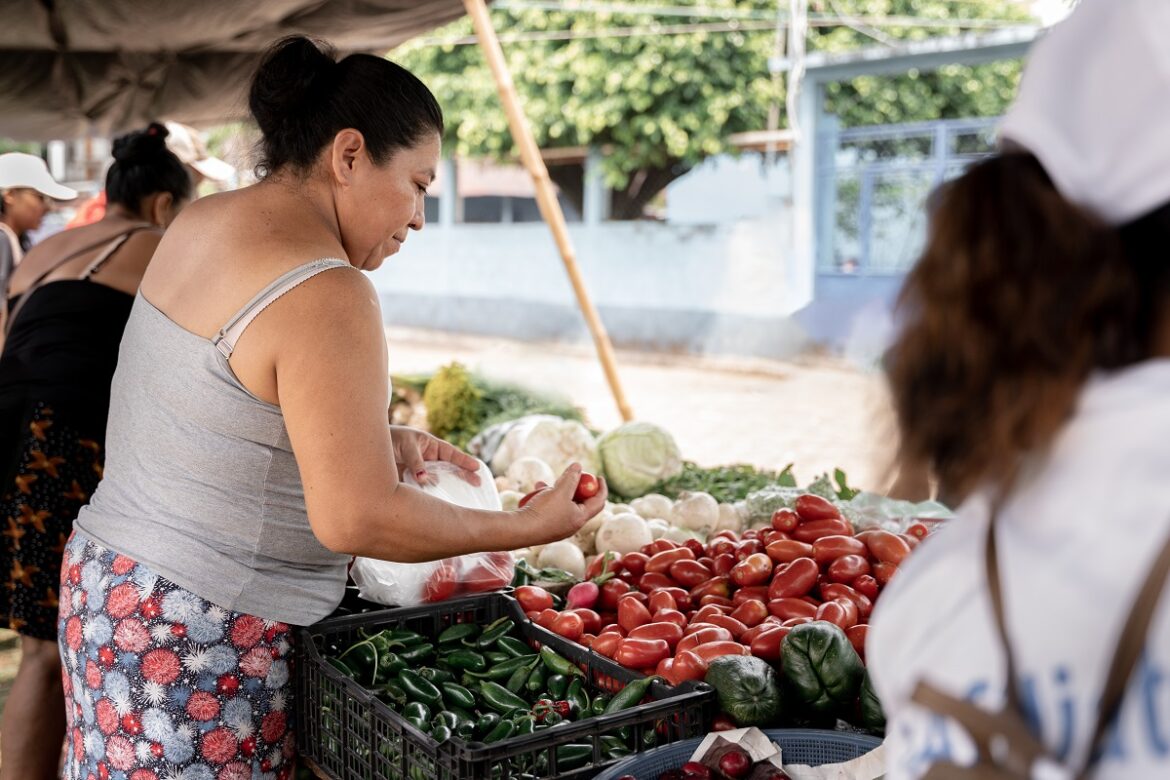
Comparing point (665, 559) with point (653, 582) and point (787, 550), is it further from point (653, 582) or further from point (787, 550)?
point (787, 550)

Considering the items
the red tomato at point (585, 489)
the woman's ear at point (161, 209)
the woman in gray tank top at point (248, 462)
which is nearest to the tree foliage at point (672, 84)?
the woman's ear at point (161, 209)

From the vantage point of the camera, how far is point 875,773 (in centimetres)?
184

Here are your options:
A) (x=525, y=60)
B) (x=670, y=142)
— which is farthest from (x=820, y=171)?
(x=525, y=60)

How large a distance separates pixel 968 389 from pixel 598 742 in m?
1.23

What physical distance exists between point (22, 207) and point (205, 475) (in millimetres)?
5440

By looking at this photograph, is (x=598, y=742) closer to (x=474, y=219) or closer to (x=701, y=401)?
(x=701, y=401)

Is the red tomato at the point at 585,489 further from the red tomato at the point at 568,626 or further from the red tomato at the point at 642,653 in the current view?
the red tomato at the point at 568,626

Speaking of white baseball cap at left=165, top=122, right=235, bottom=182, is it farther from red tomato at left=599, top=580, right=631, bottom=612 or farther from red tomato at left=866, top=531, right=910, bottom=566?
red tomato at left=866, top=531, right=910, bottom=566

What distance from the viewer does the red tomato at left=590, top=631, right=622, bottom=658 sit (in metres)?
2.63

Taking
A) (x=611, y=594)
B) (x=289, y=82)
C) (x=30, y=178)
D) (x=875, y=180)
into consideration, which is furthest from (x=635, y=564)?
(x=875, y=180)

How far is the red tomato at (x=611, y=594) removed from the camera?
3.02 metres

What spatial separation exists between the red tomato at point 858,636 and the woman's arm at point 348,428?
1.12 metres

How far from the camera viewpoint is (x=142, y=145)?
3.55m

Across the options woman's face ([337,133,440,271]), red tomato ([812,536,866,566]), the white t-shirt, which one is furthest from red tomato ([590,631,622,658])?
the white t-shirt
